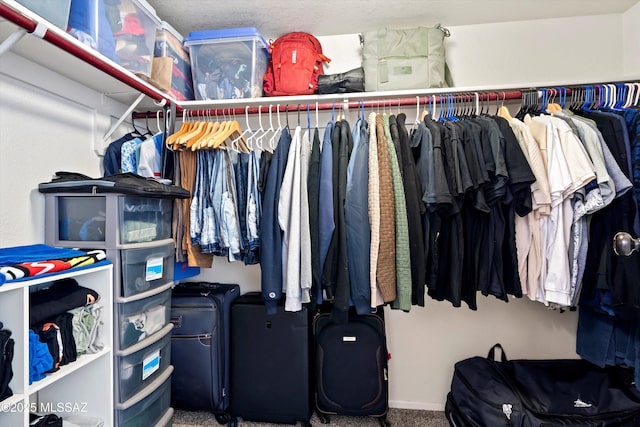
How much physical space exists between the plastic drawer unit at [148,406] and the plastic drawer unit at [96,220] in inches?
23.7

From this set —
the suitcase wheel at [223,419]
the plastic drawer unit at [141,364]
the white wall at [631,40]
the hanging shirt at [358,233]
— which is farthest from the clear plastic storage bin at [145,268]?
the white wall at [631,40]

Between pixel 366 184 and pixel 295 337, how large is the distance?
96cm

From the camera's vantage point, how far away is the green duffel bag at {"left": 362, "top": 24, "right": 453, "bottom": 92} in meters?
1.74

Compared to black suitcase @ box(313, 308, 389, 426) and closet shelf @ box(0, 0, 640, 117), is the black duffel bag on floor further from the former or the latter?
Result: closet shelf @ box(0, 0, 640, 117)

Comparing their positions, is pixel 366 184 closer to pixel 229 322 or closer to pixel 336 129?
pixel 336 129

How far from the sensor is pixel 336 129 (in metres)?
1.49

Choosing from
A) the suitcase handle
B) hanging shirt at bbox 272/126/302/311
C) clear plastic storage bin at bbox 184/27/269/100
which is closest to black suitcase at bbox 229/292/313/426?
the suitcase handle

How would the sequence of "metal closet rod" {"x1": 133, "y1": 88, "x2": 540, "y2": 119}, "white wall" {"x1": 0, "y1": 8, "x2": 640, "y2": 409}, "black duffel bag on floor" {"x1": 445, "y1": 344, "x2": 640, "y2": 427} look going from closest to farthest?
"black duffel bag on floor" {"x1": 445, "y1": 344, "x2": 640, "y2": 427} < "metal closet rod" {"x1": 133, "y1": 88, "x2": 540, "y2": 119} < "white wall" {"x1": 0, "y1": 8, "x2": 640, "y2": 409}

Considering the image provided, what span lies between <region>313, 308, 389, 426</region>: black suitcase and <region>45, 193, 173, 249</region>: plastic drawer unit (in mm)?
1067

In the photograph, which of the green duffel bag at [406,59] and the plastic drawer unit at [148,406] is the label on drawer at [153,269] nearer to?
the plastic drawer unit at [148,406]

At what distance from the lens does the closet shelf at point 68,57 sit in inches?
37.5

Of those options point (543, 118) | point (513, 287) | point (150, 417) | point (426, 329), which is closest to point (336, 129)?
point (543, 118)

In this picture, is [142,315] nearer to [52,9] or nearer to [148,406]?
[148,406]

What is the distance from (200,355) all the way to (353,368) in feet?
2.78
